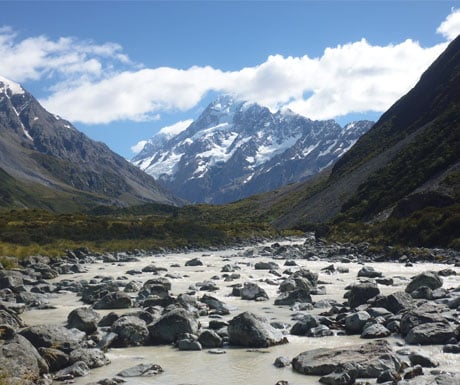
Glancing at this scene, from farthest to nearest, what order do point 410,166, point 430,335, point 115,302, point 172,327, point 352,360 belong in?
point 410,166
point 115,302
point 172,327
point 430,335
point 352,360

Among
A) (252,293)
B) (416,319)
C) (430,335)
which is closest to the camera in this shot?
(430,335)

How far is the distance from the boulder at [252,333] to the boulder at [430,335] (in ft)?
13.7

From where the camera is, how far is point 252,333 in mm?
16453

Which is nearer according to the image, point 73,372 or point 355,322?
point 73,372

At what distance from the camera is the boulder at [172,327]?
56.4 feet

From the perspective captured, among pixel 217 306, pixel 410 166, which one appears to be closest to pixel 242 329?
pixel 217 306

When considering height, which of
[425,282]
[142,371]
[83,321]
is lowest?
[142,371]

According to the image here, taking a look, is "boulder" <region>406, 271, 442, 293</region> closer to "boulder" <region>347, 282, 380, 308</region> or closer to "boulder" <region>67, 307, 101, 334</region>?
"boulder" <region>347, 282, 380, 308</region>

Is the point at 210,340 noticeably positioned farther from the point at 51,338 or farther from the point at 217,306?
the point at 217,306

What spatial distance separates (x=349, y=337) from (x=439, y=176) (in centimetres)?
6960

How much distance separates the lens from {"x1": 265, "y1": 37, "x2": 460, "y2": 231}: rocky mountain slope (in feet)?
208

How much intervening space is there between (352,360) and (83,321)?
10.1 metres

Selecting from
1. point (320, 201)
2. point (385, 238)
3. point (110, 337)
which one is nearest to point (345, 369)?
point (110, 337)

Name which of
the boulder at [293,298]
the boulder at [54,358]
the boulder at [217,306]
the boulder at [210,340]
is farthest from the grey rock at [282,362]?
the boulder at [293,298]
